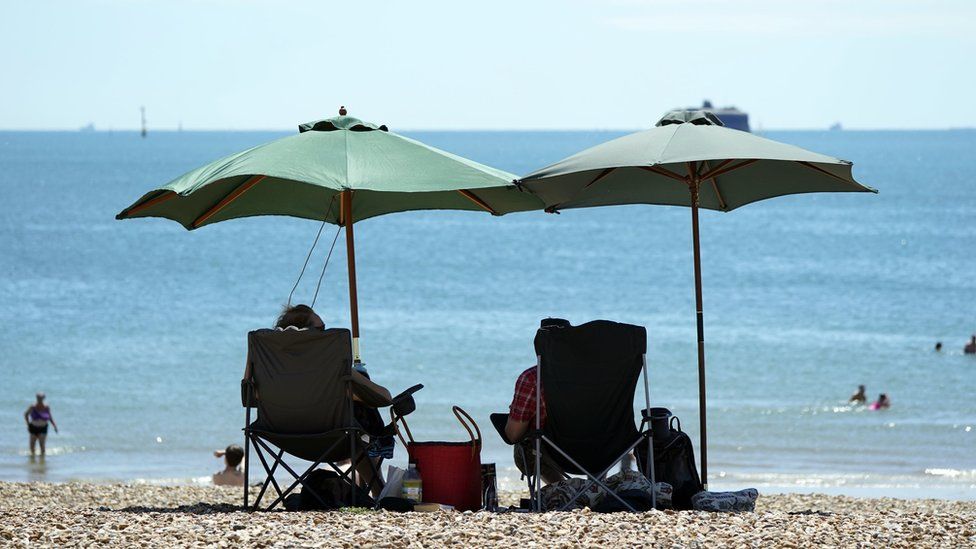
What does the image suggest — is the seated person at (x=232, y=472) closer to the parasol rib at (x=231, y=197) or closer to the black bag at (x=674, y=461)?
the parasol rib at (x=231, y=197)

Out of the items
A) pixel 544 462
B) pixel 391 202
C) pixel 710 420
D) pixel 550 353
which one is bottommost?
pixel 710 420

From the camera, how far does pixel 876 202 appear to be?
231 ft

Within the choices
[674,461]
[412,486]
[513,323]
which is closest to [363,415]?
[412,486]

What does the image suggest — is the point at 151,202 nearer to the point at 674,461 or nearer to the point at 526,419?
the point at 526,419

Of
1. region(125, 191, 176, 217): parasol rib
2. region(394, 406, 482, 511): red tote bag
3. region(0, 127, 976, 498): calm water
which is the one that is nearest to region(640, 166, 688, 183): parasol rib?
region(394, 406, 482, 511): red tote bag

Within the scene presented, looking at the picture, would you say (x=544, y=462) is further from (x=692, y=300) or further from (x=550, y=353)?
(x=692, y=300)

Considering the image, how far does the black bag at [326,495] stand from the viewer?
557cm

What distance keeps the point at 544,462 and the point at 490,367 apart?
14.3 metres

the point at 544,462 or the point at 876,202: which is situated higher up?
the point at 876,202

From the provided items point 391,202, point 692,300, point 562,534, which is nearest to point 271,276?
point 692,300

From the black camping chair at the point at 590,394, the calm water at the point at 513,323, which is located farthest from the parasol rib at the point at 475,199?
the calm water at the point at 513,323

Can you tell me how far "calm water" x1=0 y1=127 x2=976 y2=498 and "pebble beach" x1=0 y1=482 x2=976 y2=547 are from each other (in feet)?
21.8

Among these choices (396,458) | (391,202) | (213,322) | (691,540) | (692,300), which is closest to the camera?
(691,540)

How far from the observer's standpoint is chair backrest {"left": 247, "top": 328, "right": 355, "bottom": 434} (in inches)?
214
